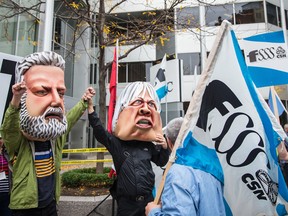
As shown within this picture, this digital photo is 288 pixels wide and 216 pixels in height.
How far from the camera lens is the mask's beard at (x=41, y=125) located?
2.33 m

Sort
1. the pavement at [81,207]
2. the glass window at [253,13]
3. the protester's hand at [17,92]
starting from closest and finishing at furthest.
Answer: the protester's hand at [17,92]
the pavement at [81,207]
the glass window at [253,13]

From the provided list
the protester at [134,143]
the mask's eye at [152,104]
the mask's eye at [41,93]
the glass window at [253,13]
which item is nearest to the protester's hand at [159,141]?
the protester at [134,143]

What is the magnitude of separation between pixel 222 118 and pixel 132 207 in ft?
4.43

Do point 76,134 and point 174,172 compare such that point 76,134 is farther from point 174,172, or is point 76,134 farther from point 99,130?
point 174,172

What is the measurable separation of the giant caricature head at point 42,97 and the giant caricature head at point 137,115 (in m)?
0.71

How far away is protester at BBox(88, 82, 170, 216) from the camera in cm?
274

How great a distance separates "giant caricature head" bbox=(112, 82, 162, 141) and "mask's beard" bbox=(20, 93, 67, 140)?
0.75 metres

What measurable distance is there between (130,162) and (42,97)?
3.44 feet

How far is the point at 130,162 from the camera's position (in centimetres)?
282

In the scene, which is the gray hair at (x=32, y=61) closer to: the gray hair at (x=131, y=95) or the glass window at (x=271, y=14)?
the gray hair at (x=131, y=95)

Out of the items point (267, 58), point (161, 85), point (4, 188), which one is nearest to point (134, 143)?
point (4, 188)

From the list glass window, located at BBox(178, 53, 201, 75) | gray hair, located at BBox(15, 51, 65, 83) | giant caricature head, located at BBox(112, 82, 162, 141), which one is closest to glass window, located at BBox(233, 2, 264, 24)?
glass window, located at BBox(178, 53, 201, 75)

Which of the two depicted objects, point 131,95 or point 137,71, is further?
point 137,71

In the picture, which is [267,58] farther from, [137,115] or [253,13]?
[253,13]
